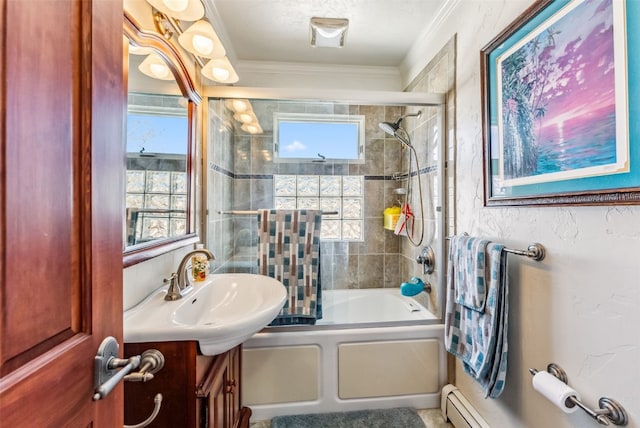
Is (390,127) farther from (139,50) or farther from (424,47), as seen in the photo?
(139,50)

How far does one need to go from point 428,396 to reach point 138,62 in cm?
232

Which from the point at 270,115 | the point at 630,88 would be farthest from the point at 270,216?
the point at 630,88

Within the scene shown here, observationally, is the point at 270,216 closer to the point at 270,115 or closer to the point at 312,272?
the point at 312,272

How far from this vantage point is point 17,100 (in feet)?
1.24

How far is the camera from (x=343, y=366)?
68.6 inches

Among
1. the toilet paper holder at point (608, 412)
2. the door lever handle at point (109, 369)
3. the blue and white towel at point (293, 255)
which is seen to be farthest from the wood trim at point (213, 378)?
the toilet paper holder at point (608, 412)

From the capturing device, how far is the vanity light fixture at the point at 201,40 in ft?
4.28

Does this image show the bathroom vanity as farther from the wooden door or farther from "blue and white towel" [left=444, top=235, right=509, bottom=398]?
"blue and white towel" [left=444, top=235, right=509, bottom=398]

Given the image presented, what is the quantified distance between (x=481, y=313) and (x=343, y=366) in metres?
0.87

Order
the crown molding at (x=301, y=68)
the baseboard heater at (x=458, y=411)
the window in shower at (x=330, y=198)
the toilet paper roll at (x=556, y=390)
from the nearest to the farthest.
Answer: the toilet paper roll at (x=556, y=390) < the baseboard heater at (x=458, y=411) < the window in shower at (x=330, y=198) < the crown molding at (x=301, y=68)

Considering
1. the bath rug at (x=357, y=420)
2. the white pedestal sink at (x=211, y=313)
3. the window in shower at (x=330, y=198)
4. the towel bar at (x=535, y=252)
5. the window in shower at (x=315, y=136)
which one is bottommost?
the bath rug at (x=357, y=420)

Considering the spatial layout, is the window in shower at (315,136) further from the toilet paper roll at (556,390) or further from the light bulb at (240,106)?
the toilet paper roll at (556,390)

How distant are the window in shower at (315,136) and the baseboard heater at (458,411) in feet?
5.54

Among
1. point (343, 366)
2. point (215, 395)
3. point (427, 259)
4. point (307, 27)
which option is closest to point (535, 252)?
point (427, 259)
